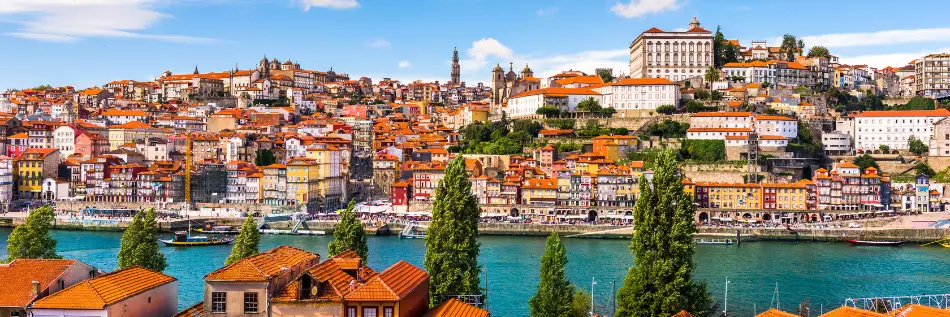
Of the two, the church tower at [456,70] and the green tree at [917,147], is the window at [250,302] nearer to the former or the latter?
the green tree at [917,147]

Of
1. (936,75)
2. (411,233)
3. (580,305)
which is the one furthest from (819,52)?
(580,305)

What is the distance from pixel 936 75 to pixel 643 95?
76.5ft

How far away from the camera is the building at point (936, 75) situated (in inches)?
2336

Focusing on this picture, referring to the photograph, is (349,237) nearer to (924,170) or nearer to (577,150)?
(577,150)

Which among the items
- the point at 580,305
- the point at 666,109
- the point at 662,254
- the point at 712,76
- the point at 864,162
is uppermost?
the point at 712,76

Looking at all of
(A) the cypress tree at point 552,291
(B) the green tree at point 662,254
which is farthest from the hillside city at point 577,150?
(B) the green tree at point 662,254

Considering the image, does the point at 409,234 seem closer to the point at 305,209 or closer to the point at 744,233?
the point at 305,209

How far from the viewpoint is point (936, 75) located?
59906 mm

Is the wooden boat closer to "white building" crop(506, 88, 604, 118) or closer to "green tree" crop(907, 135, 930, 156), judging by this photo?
"white building" crop(506, 88, 604, 118)

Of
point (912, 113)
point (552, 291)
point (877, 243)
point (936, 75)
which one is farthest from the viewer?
point (936, 75)

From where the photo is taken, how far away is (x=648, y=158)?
4541 cm

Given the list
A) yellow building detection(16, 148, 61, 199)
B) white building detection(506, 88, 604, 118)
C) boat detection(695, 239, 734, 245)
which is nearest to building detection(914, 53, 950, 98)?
white building detection(506, 88, 604, 118)

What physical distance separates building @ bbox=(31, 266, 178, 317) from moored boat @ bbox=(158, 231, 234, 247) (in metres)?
25.1

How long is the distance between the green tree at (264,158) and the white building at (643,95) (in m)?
20.8
